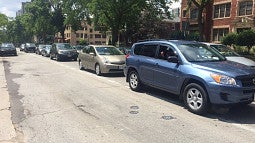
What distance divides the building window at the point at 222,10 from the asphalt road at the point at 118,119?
3307 cm

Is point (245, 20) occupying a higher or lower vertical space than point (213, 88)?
higher

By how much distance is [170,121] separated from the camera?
6.96m

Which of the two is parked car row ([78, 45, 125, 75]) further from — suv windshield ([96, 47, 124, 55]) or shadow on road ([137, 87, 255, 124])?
shadow on road ([137, 87, 255, 124])

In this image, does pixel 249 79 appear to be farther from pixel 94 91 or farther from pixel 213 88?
pixel 94 91

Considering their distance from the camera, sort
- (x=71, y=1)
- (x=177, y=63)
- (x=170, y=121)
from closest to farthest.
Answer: (x=170, y=121), (x=177, y=63), (x=71, y=1)

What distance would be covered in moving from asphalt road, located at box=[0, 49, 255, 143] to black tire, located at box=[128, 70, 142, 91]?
0.84ft

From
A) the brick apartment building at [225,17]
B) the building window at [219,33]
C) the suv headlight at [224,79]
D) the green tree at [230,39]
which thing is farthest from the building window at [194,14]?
the suv headlight at [224,79]

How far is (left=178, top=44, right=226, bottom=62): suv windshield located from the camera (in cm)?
833

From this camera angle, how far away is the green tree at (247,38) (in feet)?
98.8

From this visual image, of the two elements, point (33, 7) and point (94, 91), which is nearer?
point (94, 91)

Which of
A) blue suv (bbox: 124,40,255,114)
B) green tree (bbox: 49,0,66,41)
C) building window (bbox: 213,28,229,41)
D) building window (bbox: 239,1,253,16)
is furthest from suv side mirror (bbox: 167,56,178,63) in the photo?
green tree (bbox: 49,0,66,41)

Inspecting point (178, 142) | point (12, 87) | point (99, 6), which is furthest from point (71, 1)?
point (178, 142)

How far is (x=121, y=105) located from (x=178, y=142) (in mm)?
3089

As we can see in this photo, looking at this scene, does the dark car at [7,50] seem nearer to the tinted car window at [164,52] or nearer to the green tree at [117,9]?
the green tree at [117,9]
